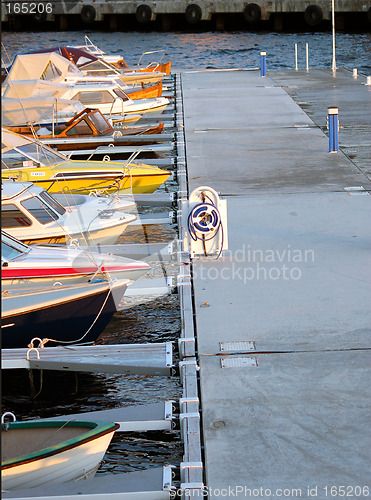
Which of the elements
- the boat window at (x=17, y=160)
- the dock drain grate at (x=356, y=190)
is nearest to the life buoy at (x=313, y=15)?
the dock drain grate at (x=356, y=190)

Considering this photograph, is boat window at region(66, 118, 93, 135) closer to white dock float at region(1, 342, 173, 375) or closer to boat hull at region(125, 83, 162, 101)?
boat hull at region(125, 83, 162, 101)

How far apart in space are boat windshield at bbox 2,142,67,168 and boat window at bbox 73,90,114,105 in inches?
345

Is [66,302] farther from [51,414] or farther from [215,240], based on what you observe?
[215,240]

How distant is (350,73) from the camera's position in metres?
34.0

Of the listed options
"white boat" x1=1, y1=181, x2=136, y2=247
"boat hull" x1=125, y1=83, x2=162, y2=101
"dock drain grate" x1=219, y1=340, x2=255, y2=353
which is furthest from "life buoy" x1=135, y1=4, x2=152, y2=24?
"dock drain grate" x1=219, y1=340, x2=255, y2=353

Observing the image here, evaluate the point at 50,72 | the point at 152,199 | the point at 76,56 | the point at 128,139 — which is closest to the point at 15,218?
the point at 152,199

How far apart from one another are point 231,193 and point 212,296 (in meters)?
5.22

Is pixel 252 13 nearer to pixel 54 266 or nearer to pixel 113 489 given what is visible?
pixel 54 266

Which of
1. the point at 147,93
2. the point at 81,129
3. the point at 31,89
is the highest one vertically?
the point at 31,89

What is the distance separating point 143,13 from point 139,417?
6202 cm

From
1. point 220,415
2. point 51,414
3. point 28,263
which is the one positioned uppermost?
point 28,263

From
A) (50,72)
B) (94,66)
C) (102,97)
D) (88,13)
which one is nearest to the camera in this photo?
(102,97)

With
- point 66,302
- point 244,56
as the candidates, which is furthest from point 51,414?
point 244,56

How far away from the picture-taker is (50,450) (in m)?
6.62
